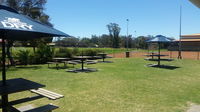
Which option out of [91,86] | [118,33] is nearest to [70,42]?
[118,33]

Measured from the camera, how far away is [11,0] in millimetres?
15711

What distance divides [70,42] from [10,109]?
82995mm

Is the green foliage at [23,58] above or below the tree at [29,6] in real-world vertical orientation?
below

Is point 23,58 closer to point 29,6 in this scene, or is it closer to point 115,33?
point 29,6

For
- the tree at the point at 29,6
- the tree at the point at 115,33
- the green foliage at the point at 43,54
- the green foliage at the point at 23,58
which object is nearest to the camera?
the green foliage at the point at 23,58

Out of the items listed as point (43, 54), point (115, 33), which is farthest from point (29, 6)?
→ point (115, 33)

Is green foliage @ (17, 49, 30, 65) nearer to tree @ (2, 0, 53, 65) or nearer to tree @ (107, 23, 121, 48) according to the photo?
tree @ (2, 0, 53, 65)

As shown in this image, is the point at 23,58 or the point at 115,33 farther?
the point at 115,33

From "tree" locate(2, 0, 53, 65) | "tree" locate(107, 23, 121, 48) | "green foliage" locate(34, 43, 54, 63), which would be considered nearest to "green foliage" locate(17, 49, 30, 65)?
"green foliage" locate(34, 43, 54, 63)

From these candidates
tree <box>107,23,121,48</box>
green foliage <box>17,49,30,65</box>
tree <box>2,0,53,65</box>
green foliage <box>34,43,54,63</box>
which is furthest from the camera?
tree <box>107,23,121,48</box>

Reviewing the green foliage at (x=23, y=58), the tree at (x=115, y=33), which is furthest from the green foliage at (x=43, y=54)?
the tree at (x=115, y=33)

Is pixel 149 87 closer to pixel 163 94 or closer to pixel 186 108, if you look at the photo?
pixel 163 94

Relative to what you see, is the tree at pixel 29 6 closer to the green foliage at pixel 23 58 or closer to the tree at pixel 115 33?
the green foliage at pixel 23 58

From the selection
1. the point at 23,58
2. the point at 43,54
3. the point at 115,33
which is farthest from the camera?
the point at 115,33
